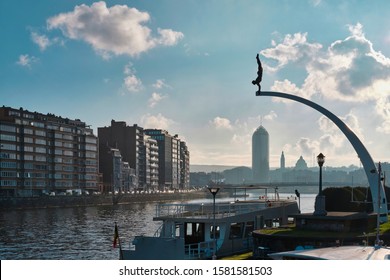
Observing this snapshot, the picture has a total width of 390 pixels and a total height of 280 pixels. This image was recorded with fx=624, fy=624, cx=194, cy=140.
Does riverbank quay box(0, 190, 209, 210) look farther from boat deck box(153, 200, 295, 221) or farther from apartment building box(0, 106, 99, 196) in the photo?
boat deck box(153, 200, 295, 221)

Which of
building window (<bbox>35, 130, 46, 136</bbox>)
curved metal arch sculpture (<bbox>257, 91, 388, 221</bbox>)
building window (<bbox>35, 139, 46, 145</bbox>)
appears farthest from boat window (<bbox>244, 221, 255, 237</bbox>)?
building window (<bbox>35, 139, 46, 145</bbox>)

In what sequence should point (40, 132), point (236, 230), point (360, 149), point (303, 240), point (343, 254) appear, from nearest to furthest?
point (343, 254)
point (303, 240)
point (236, 230)
point (360, 149)
point (40, 132)

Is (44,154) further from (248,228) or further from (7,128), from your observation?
(248,228)

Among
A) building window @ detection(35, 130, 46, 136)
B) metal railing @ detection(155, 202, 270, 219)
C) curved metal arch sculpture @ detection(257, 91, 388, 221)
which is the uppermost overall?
building window @ detection(35, 130, 46, 136)

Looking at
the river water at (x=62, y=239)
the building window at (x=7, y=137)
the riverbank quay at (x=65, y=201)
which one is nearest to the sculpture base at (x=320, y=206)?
the river water at (x=62, y=239)

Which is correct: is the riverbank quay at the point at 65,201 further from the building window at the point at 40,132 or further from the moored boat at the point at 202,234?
the moored boat at the point at 202,234

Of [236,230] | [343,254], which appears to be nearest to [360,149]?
[236,230]

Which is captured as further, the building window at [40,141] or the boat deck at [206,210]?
the building window at [40,141]

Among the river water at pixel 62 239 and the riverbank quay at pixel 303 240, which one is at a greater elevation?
the riverbank quay at pixel 303 240

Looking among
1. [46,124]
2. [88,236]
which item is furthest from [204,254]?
[46,124]

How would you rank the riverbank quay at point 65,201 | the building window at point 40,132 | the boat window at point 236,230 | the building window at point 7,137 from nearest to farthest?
1. the boat window at point 236,230
2. the riverbank quay at point 65,201
3. the building window at point 7,137
4. the building window at point 40,132

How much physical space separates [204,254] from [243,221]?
4116 mm

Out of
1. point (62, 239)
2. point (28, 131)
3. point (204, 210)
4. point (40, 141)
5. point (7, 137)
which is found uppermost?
point (28, 131)
